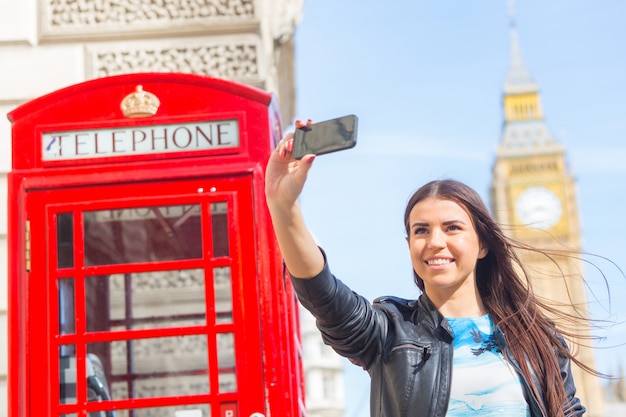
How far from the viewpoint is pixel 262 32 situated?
6113 millimetres

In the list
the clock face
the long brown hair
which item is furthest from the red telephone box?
the clock face

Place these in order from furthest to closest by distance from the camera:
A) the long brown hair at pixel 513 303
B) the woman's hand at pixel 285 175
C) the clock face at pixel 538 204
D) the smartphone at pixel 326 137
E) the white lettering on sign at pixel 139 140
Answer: the clock face at pixel 538 204 → the white lettering on sign at pixel 139 140 → the long brown hair at pixel 513 303 → the woman's hand at pixel 285 175 → the smartphone at pixel 326 137

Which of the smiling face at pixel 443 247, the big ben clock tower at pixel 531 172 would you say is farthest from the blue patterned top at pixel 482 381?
the big ben clock tower at pixel 531 172

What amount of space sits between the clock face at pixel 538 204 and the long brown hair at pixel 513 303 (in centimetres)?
10060

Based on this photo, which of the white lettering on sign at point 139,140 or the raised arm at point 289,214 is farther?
the white lettering on sign at point 139,140

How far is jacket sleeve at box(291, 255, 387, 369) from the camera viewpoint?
2521mm

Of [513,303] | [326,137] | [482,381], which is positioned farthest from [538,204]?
[326,137]

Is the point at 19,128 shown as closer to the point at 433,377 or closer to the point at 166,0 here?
the point at 166,0

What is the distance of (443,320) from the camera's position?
8.63ft

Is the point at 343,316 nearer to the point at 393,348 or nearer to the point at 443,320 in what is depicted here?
the point at 393,348

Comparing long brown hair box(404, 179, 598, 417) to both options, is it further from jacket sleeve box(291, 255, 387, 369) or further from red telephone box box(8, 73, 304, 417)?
red telephone box box(8, 73, 304, 417)

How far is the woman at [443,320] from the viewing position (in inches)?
98.3

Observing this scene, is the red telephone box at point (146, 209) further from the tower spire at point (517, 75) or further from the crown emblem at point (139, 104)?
the tower spire at point (517, 75)

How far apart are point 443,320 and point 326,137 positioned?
21.7 inches
